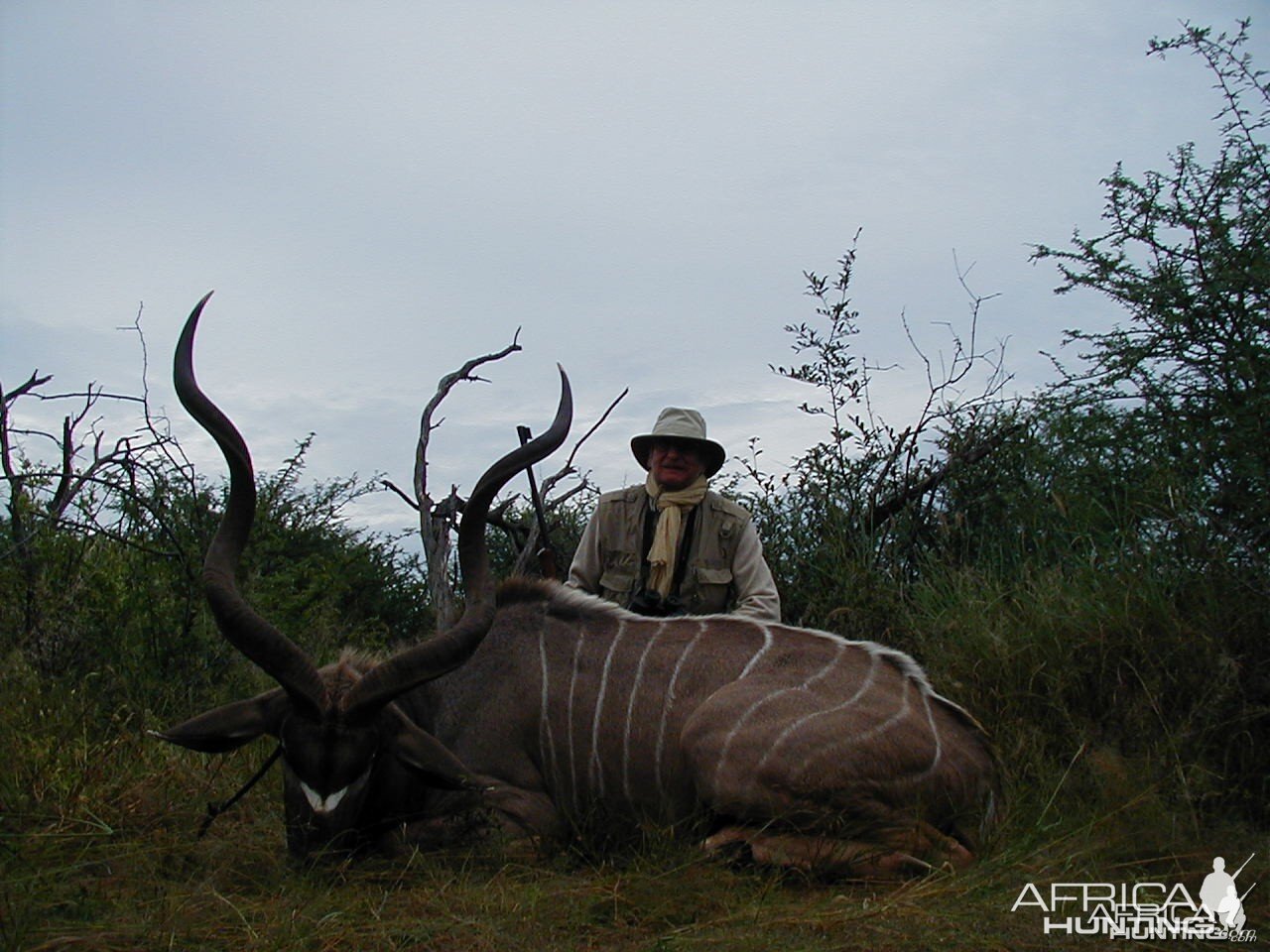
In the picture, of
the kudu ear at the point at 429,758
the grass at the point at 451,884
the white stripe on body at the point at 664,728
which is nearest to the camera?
the grass at the point at 451,884

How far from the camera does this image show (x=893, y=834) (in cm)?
267

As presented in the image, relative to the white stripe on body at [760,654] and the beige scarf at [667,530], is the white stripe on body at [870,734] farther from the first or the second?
the beige scarf at [667,530]

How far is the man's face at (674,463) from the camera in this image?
164 inches

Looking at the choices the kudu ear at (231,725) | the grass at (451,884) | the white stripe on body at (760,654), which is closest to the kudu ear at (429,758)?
the grass at (451,884)

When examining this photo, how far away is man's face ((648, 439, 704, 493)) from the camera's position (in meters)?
4.16

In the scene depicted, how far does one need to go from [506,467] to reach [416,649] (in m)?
0.53

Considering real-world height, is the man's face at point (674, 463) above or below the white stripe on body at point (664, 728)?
above

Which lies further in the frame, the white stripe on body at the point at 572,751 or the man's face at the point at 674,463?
the man's face at the point at 674,463

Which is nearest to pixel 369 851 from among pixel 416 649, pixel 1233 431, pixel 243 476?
pixel 416 649

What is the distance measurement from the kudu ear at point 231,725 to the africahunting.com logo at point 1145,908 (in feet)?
5.71

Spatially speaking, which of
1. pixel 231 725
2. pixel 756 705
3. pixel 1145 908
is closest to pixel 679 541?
pixel 756 705

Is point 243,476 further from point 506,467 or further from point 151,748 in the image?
point 151,748

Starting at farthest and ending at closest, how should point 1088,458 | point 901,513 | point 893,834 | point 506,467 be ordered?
point 901,513 → point 1088,458 → point 506,467 → point 893,834

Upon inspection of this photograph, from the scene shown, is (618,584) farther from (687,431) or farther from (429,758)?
(429,758)
